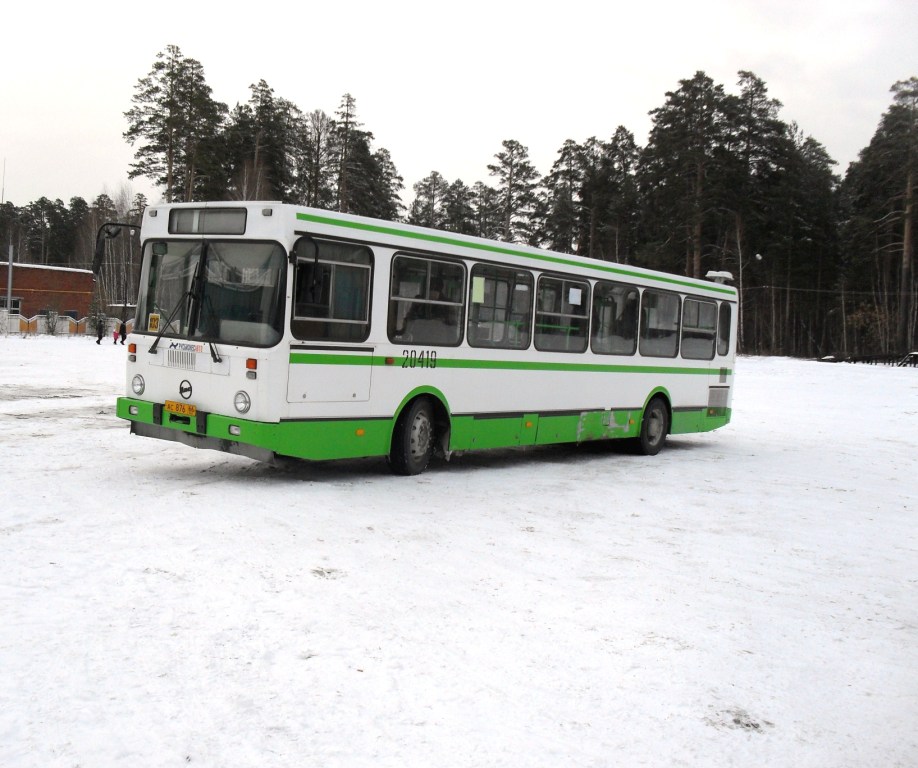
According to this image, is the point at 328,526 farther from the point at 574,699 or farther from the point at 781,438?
the point at 781,438

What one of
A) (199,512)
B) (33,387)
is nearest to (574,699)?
(199,512)

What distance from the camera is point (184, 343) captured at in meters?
10.2

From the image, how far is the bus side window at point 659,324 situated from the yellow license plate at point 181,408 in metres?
8.05

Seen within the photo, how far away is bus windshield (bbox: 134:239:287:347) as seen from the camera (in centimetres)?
973

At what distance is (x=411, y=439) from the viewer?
1130 cm

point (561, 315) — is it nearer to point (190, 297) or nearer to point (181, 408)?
point (190, 297)

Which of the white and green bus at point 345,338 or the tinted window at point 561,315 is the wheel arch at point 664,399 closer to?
the white and green bus at point 345,338

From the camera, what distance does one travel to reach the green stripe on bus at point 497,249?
1022 centimetres

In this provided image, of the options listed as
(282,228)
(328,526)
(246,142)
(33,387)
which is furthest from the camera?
(246,142)

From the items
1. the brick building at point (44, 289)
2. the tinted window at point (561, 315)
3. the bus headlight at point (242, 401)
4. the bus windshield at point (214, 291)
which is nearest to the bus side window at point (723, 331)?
the tinted window at point (561, 315)

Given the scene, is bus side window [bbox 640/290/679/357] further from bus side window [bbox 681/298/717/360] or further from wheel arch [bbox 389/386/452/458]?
wheel arch [bbox 389/386/452/458]

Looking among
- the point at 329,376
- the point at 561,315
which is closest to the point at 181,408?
the point at 329,376

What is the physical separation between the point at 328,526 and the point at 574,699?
12.7 ft

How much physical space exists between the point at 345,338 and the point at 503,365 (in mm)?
2938
